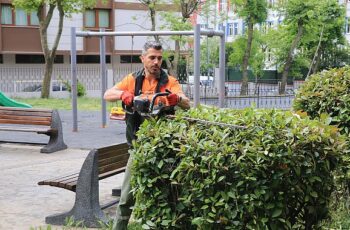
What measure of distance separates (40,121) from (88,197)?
5042 millimetres

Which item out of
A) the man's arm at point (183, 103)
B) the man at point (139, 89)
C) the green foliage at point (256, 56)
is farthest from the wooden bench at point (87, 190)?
the green foliage at point (256, 56)

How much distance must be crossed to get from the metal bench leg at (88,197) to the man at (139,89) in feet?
2.85

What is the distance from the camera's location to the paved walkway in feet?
20.1

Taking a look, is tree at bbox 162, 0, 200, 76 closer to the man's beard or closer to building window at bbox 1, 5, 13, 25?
building window at bbox 1, 5, 13, 25

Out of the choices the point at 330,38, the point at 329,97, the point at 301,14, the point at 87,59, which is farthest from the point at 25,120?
the point at 330,38

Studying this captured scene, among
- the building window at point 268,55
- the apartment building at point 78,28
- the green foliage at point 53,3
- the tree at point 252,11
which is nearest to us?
the green foliage at point 53,3

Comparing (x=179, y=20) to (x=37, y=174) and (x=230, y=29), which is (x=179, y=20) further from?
(x=230, y=29)

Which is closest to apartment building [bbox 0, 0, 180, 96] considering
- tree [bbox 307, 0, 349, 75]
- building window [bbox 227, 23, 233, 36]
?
tree [bbox 307, 0, 349, 75]

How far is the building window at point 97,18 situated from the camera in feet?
119

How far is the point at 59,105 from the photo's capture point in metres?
21.7

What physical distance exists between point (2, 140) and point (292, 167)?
357 inches

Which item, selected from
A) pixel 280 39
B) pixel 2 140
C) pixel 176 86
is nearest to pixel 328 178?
pixel 176 86

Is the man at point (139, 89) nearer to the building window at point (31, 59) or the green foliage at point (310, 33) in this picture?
the green foliage at point (310, 33)

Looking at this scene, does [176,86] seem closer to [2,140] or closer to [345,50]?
Answer: [2,140]
